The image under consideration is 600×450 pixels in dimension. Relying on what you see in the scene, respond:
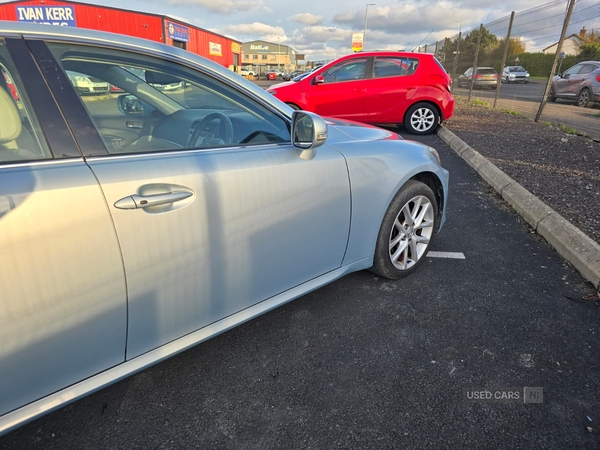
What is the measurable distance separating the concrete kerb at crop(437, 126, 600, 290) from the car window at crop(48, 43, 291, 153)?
2429 millimetres

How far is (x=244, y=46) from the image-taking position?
345 feet

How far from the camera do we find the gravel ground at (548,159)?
402 centimetres

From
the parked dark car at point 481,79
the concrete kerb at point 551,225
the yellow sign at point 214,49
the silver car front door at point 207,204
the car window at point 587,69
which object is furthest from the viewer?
the yellow sign at point 214,49

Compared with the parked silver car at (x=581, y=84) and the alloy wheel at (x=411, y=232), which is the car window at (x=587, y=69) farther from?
the alloy wheel at (x=411, y=232)

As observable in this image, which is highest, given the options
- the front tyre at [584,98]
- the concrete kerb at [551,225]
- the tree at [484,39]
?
the tree at [484,39]

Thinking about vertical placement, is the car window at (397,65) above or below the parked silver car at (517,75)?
above

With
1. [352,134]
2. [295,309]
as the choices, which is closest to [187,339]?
[295,309]

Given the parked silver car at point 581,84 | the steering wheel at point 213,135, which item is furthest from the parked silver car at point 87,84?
the parked silver car at point 581,84

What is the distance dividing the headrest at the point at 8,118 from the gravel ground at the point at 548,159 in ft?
12.7

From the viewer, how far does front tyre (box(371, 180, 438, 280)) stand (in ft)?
8.91

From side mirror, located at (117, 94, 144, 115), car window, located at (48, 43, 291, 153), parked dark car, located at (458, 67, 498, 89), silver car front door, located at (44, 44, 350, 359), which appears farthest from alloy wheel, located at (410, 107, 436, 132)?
parked dark car, located at (458, 67, 498, 89)

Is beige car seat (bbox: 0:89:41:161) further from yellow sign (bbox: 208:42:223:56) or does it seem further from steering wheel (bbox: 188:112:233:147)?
yellow sign (bbox: 208:42:223:56)

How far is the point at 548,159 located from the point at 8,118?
641 cm

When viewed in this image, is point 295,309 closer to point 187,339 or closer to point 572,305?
point 187,339
